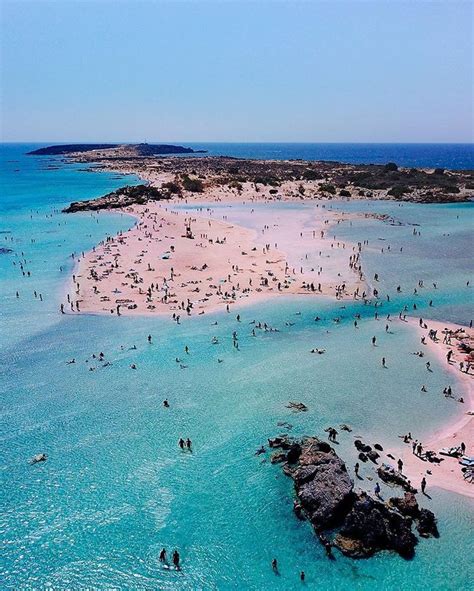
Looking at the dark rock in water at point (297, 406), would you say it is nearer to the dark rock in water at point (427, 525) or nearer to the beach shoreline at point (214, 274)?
the beach shoreline at point (214, 274)

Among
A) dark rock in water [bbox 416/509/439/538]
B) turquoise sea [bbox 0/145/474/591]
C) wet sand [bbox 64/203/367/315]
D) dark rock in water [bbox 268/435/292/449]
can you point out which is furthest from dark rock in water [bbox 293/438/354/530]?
wet sand [bbox 64/203/367/315]

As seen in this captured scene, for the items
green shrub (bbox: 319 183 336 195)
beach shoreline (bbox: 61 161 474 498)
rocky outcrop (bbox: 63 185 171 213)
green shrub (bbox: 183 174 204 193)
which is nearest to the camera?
beach shoreline (bbox: 61 161 474 498)

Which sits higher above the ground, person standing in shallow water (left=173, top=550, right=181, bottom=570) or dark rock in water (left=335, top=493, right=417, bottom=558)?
dark rock in water (left=335, top=493, right=417, bottom=558)

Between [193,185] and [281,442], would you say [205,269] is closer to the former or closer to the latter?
[281,442]

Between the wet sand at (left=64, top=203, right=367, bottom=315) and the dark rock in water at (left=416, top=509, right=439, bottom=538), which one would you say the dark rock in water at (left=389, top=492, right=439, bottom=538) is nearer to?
the dark rock in water at (left=416, top=509, right=439, bottom=538)

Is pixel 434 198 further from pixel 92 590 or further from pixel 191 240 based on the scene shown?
pixel 92 590

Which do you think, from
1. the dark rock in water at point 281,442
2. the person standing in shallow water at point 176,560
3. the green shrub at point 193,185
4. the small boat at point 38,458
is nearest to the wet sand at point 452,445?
the dark rock in water at point 281,442

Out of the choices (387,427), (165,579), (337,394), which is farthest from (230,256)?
(165,579)
